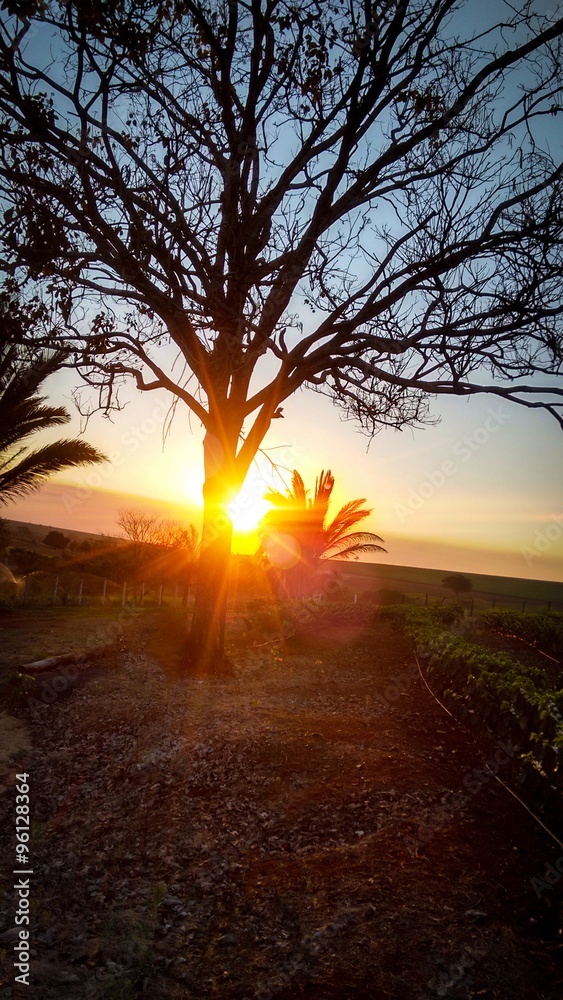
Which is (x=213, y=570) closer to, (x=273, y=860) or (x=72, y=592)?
(x=273, y=860)

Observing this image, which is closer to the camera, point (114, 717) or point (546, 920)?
point (546, 920)

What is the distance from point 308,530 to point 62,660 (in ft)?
45.3

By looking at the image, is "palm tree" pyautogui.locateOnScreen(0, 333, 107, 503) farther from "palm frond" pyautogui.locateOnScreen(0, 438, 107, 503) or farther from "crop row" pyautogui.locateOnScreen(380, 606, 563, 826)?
"crop row" pyautogui.locateOnScreen(380, 606, 563, 826)

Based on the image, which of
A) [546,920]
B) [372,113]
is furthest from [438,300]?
[546,920]

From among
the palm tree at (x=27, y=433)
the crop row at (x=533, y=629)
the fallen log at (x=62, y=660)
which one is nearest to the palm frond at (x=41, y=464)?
the palm tree at (x=27, y=433)

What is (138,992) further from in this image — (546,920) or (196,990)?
(546,920)

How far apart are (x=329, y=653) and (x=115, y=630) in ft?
15.1

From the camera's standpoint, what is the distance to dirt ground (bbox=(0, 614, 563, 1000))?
3.14m

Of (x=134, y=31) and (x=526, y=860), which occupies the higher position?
(x=134, y=31)

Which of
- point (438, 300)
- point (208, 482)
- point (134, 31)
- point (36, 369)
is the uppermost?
point (134, 31)

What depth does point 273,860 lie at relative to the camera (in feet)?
14.2

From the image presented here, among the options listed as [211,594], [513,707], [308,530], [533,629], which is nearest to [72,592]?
[308,530]

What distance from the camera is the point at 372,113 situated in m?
8.56

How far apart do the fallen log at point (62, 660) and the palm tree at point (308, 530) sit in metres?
11.9
